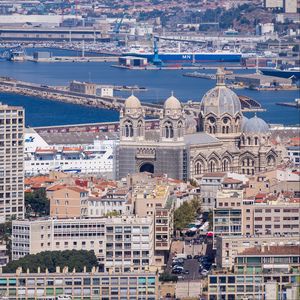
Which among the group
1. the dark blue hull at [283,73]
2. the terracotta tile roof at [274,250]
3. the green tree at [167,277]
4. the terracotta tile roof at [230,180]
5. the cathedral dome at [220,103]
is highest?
the cathedral dome at [220,103]

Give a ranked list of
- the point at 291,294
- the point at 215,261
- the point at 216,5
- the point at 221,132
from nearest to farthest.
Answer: the point at 291,294 < the point at 215,261 < the point at 221,132 < the point at 216,5

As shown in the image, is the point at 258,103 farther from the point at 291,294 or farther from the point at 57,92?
the point at 291,294

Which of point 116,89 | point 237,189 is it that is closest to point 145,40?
point 116,89

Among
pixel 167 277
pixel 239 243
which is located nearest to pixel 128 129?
pixel 239 243

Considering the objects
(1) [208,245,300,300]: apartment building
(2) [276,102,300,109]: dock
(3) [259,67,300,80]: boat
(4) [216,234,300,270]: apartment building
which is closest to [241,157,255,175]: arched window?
(4) [216,234,300,270]: apartment building

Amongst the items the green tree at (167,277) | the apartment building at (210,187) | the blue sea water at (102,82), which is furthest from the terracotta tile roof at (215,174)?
the blue sea water at (102,82)

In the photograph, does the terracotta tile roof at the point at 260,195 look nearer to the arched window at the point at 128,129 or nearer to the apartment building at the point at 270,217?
the apartment building at the point at 270,217
